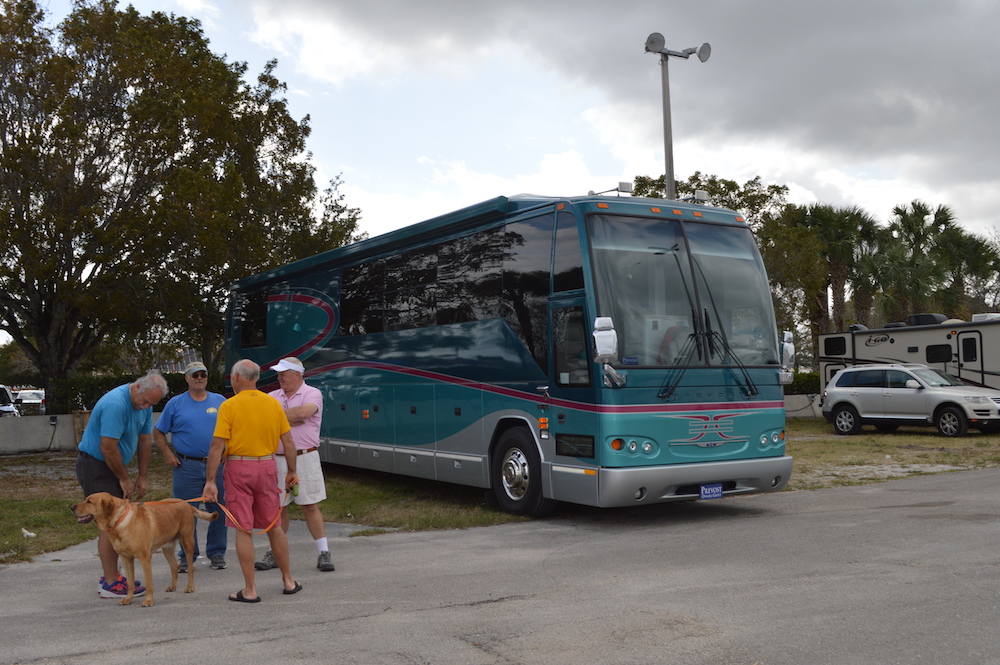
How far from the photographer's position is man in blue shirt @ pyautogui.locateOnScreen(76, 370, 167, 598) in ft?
23.7

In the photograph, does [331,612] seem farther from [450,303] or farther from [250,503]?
[450,303]

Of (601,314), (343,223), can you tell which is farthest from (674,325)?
(343,223)

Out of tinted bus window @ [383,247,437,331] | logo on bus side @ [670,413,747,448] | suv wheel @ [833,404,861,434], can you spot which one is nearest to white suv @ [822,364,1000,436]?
suv wheel @ [833,404,861,434]

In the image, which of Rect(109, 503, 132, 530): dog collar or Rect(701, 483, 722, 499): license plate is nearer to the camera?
Rect(109, 503, 132, 530): dog collar

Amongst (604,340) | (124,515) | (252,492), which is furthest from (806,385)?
(124,515)

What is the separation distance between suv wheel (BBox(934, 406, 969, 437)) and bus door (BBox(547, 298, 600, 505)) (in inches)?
566

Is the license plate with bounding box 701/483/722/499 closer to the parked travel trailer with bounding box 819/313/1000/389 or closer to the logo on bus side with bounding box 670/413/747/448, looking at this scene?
the logo on bus side with bounding box 670/413/747/448

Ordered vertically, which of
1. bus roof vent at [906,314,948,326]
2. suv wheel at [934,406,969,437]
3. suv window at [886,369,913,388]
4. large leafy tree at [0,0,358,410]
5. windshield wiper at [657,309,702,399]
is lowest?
suv wheel at [934,406,969,437]

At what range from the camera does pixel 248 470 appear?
22.7 ft

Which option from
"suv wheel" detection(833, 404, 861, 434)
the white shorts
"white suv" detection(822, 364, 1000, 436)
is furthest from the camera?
"suv wheel" detection(833, 404, 861, 434)

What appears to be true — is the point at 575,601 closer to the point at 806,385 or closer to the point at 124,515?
the point at 124,515

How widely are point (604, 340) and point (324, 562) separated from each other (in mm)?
3247

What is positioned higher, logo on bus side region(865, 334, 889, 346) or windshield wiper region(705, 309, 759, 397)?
logo on bus side region(865, 334, 889, 346)

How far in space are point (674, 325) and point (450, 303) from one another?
10.3 feet
